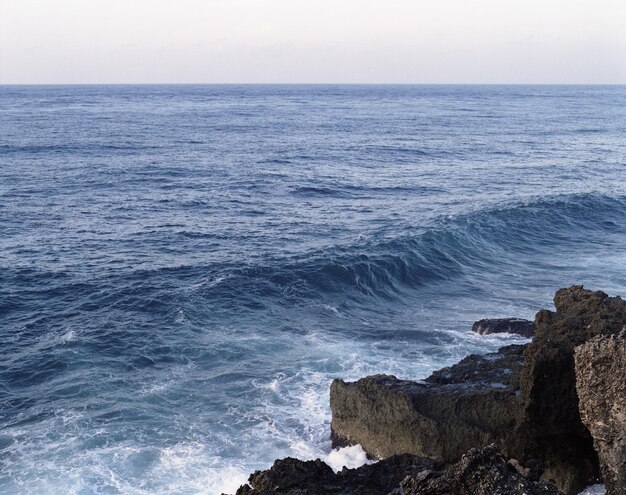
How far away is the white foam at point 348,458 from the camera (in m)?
23.8

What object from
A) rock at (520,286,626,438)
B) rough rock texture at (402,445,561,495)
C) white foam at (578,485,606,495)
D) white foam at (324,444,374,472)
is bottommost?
white foam at (324,444,374,472)

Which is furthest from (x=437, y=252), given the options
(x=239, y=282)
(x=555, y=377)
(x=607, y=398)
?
(x=607, y=398)

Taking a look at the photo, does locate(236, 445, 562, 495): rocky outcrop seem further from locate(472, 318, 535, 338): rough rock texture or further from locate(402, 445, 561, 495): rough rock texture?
locate(472, 318, 535, 338): rough rock texture

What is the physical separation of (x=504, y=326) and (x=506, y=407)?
1258 cm

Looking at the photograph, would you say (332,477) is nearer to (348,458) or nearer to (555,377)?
(348,458)

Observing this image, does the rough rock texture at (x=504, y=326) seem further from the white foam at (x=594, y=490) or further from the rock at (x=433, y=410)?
the white foam at (x=594, y=490)

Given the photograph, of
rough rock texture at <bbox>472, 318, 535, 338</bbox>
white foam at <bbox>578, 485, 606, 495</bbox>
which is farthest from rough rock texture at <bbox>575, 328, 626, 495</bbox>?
rough rock texture at <bbox>472, 318, 535, 338</bbox>

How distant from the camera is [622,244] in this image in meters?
51.4

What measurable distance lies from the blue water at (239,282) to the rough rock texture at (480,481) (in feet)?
39.4

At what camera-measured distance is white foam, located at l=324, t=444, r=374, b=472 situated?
77.9 ft

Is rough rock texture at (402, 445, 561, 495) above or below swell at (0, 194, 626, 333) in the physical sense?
above

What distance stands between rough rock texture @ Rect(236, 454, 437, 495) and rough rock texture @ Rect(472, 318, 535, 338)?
1654cm

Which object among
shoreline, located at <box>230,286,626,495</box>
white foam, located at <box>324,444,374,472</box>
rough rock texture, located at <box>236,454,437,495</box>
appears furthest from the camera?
white foam, located at <box>324,444,374,472</box>

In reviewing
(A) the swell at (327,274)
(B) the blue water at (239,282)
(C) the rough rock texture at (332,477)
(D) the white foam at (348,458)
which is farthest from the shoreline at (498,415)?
(A) the swell at (327,274)
